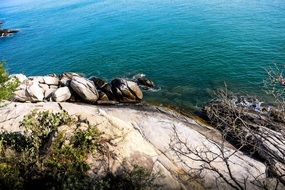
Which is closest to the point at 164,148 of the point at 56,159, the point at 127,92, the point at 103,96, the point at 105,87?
the point at 56,159

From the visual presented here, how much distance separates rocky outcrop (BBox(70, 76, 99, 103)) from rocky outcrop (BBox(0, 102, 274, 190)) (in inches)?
211

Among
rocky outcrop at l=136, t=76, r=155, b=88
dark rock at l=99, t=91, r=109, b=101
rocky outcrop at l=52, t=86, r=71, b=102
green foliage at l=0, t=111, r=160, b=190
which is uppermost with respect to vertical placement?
green foliage at l=0, t=111, r=160, b=190

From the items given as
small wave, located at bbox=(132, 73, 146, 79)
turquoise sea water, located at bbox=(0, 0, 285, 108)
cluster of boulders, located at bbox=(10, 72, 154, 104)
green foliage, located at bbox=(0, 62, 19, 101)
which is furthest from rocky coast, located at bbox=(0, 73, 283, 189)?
turquoise sea water, located at bbox=(0, 0, 285, 108)

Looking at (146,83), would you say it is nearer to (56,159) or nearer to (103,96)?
(103,96)

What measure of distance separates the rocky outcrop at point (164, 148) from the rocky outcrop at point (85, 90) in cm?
537

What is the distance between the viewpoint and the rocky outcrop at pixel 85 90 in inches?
1385

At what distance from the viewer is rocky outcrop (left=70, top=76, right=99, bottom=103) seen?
35.2 m

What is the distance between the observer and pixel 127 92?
35594 millimetres

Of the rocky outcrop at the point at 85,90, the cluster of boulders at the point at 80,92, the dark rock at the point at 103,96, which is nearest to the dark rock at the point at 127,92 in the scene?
the cluster of boulders at the point at 80,92

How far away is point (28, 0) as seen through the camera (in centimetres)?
12975

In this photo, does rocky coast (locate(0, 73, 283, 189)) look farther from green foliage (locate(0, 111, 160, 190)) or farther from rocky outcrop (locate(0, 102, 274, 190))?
green foliage (locate(0, 111, 160, 190))

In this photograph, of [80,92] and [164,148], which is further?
[80,92]

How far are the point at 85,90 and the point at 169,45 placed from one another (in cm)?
2151

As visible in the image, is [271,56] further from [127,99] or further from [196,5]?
[196,5]
